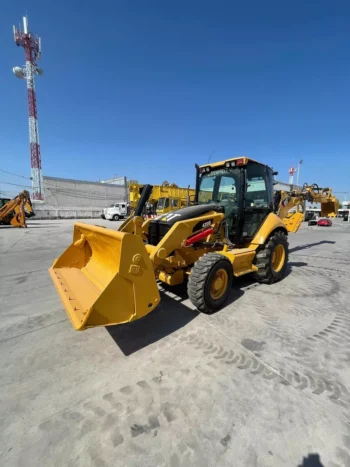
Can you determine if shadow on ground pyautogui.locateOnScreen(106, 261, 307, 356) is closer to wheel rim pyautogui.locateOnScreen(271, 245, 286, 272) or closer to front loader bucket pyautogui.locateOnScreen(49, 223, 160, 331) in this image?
front loader bucket pyautogui.locateOnScreen(49, 223, 160, 331)

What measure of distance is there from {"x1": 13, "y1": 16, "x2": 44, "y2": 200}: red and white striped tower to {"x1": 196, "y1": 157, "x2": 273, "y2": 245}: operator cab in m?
40.0

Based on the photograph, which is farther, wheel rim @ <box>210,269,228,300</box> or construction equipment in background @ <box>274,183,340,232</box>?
construction equipment in background @ <box>274,183,340,232</box>

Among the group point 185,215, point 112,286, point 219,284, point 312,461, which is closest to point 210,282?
point 219,284

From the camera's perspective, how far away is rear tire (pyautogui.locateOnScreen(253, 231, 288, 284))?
465 cm

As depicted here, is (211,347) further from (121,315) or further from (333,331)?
(333,331)

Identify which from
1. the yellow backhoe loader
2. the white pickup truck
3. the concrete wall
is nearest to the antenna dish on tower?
the concrete wall

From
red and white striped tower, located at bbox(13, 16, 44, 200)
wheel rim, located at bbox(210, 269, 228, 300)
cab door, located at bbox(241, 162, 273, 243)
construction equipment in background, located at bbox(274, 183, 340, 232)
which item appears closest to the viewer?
wheel rim, located at bbox(210, 269, 228, 300)

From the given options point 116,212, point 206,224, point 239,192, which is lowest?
point 206,224

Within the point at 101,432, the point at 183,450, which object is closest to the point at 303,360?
the point at 183,450

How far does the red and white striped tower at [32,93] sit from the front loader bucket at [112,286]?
132ft

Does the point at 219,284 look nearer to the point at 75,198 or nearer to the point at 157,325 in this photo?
the point at 157,325

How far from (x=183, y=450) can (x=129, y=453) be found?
377mm

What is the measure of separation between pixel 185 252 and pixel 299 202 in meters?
5.44

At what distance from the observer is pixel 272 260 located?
495 centimetres
